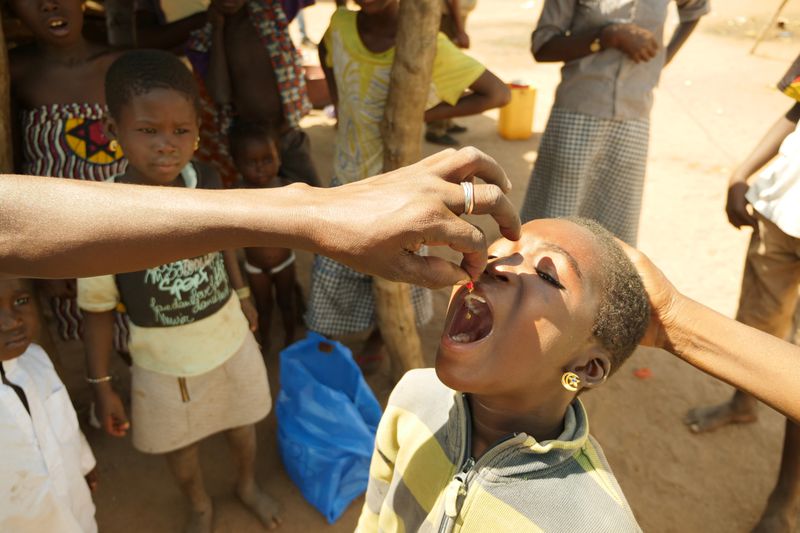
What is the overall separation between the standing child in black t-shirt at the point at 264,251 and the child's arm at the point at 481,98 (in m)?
1.00

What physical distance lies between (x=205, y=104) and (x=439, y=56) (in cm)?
170

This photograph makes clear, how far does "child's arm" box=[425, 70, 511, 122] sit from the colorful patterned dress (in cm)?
151

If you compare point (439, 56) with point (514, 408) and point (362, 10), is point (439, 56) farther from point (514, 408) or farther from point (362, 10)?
point (514, 408)

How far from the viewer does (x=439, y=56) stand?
109 inches

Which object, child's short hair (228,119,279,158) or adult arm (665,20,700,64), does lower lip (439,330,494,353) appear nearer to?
child's short hair (228,119,279,158)

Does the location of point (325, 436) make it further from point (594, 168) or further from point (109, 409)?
point (594, 168)

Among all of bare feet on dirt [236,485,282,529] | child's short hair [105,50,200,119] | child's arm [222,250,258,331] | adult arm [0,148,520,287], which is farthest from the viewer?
bare feet on dirt [236,485,282,529]

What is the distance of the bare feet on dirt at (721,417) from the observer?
10.6ft

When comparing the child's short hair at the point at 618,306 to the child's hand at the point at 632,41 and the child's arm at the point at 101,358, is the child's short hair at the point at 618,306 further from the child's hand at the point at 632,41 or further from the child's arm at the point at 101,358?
the child's hand at the point at 632,41

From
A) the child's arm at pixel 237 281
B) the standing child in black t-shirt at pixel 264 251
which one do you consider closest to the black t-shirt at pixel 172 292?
the child's arm at pixel 237 281

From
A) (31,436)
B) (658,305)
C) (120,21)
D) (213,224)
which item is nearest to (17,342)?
(31,436)

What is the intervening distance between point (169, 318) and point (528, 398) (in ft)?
4.40

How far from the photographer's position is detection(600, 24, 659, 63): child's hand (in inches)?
116

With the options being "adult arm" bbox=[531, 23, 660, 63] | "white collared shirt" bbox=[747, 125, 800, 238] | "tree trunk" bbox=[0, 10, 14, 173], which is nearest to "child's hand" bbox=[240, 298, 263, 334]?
"tree trunk" bbox=[0, 10, 14, 173]
